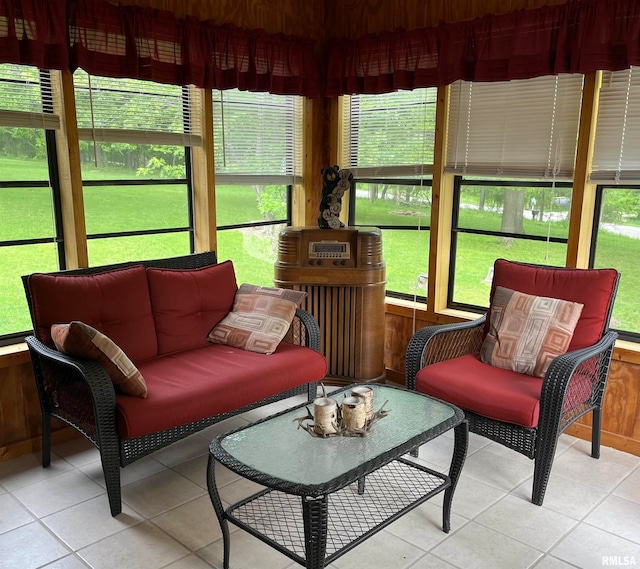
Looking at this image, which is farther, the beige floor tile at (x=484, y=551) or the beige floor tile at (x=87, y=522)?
the beige floor tile at (x=87, y=522)

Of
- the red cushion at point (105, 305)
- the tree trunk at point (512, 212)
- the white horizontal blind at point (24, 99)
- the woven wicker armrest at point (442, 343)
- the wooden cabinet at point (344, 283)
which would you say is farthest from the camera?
the wooden cabinet at point (344, 283)

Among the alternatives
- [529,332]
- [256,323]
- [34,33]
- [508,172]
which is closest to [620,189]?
[508,172]

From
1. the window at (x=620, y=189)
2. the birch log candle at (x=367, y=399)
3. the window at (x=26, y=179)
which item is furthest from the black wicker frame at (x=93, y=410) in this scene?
the window at (x=620, y=189)

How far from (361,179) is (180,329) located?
174cm

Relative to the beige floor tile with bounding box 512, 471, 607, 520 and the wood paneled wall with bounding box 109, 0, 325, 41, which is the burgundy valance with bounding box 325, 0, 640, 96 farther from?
the beige floor tile with bounding box 512, 471, 607, 520

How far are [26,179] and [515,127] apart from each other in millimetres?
2626

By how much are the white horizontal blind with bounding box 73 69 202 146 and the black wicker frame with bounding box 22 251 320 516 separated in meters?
0.76

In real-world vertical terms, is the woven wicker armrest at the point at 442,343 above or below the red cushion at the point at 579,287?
below

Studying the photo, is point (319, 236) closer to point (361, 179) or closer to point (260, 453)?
point (361, 179)

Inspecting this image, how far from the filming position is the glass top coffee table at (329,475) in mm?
1869

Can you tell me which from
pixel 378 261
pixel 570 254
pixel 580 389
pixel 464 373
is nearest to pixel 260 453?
pixel 464 373

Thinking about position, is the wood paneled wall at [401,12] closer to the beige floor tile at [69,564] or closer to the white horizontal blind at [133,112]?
the white horizontal blind at [133,112]

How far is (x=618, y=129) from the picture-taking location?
2.98m

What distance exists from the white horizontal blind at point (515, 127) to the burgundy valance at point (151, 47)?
1.03m
